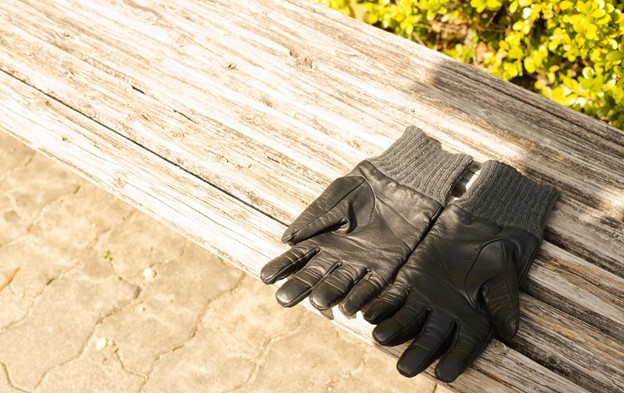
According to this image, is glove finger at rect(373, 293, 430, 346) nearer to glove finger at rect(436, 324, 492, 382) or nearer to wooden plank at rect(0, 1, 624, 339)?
glove finger at rect(436, 324, 492, 382)

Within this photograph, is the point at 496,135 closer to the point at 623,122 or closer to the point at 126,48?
the point at 623,122

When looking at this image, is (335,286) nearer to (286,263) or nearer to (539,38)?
(286,263)

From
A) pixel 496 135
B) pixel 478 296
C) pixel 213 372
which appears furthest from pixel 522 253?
pixel 213 372

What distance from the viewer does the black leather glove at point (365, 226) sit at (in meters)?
1.94

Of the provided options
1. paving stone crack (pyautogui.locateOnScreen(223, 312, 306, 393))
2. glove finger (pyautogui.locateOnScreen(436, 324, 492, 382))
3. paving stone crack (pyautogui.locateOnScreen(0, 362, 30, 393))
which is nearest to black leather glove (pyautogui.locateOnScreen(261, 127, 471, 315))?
glove finger (pyautogui.locateOnScreen(436, 324, 492, 382))

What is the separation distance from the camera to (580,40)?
9.57ft

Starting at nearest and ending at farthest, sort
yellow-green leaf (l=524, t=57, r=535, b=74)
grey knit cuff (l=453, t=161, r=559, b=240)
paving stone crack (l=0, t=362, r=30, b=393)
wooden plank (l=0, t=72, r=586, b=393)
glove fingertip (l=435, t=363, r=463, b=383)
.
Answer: glove fingertip (l=435, t=363, r=463, b=383) < wooden plank (l=0, t=72, r=586, b=393) < grey knit cuff (l=453, t=161, r=559, b=240) < paving stone crack (l=0, t=362, r=30, b=393) < yellow-green leaf (l=524, t=57, r=535, b=74)

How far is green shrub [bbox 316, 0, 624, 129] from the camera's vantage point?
9.45 feet

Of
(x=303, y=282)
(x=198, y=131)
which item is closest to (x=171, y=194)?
(x=198, y=131)

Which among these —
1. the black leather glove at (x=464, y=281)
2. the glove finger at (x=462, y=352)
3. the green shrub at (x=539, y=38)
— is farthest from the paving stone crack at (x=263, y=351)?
the green shrub at (x=539, y=38)

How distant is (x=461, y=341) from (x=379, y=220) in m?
0.50

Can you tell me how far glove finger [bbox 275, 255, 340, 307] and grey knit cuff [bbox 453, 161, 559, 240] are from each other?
0.54 meters

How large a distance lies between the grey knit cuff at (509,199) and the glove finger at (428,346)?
49cm

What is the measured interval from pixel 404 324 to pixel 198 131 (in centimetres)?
114
